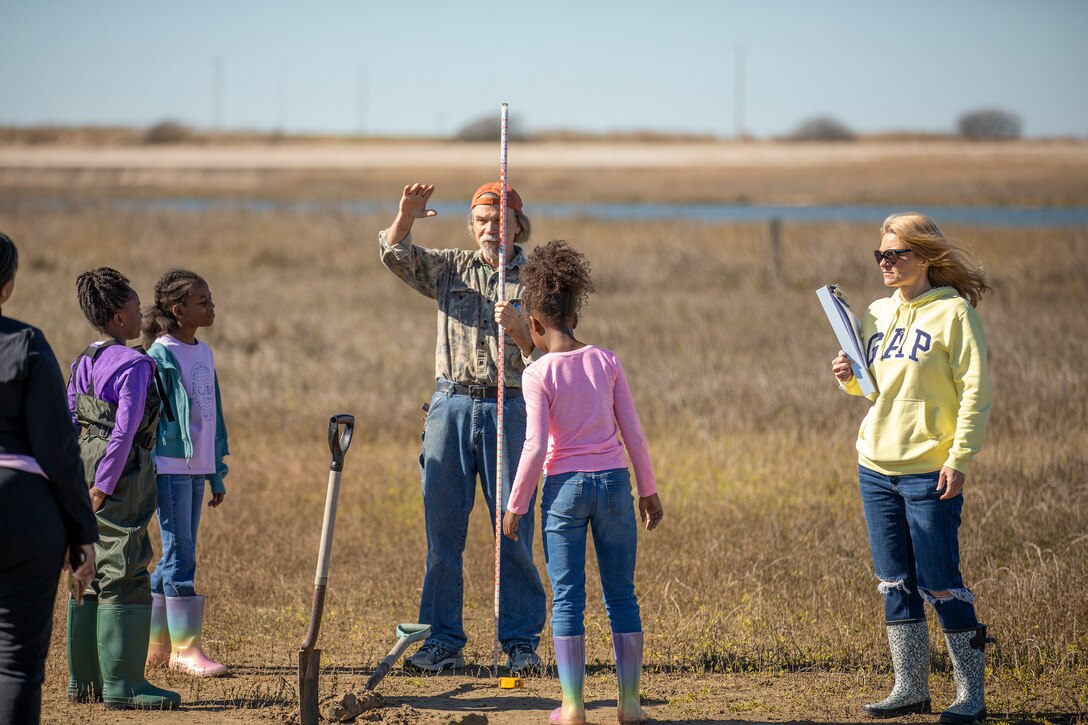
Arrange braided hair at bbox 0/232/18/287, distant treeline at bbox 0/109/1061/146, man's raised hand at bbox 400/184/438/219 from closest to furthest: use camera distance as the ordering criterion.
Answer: braided hair at bbox 0/232/18/287
man's raised hand at bbox 400/184/438/219
distant treeline at bbox 0/109/1061/146

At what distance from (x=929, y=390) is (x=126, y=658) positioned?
3563mm

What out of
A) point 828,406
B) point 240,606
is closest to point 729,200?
point 828,406

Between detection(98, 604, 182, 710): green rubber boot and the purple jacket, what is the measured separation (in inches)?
21.1

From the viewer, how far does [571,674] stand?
4.83m

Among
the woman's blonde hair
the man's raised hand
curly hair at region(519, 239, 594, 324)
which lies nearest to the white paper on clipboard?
the woman's blonde hair

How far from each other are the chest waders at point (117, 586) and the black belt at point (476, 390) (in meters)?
1.39

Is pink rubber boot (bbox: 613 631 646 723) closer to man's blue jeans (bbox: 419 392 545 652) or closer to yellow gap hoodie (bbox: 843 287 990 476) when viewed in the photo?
man's blue jeans (bbox: 419 392 545 652)

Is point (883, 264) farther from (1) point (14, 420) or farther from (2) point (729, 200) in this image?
(2) point (729, 200)

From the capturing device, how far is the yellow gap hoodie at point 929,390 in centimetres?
490

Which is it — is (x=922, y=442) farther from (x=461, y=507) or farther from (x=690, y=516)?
(x=690, y=516)

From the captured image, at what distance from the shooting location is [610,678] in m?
5.86

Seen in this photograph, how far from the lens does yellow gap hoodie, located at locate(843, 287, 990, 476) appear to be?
4.90 m

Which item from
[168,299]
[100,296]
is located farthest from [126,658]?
[168,299]

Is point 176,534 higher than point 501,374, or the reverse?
point 501,374
